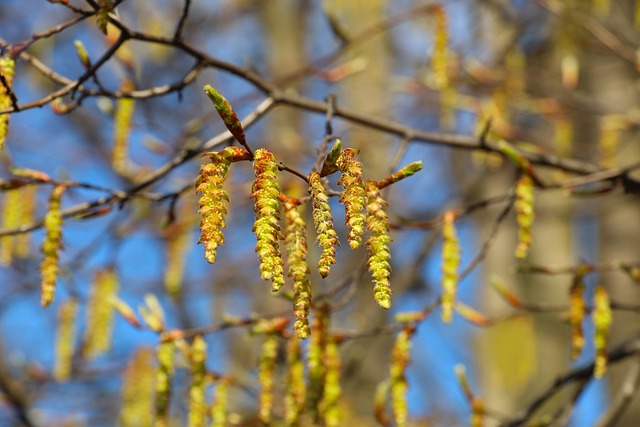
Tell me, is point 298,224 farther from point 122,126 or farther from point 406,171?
point 122,126

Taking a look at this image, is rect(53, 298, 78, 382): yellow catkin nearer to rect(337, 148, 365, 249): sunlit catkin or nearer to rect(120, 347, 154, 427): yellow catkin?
rect(120, 347, 154, 427): yellow catkin

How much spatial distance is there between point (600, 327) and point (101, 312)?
1709 mm

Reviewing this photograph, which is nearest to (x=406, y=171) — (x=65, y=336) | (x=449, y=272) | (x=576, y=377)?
(x=449, y=272)

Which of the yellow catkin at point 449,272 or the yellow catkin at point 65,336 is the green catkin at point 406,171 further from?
the yellow catkin at point 65,336

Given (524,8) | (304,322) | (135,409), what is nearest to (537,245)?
(524,8)

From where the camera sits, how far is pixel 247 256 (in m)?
6.38

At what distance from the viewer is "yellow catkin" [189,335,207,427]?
6.83ft

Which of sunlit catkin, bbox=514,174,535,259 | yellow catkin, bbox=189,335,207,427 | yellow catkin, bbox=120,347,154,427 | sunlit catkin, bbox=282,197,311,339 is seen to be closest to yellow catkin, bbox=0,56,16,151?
sunlit catkin, bbox=282,197,311,339

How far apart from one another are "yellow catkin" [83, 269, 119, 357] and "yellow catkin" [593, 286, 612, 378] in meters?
1.63

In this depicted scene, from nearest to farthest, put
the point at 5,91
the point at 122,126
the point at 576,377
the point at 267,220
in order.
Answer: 1. the point at 267,220
2. the point at 5,91
3. the point at 122,126
4. the point at 576,377

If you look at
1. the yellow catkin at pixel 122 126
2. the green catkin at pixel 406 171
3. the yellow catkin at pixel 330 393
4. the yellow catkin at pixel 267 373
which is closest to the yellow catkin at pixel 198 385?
the yellow catkin at pixel 267 373

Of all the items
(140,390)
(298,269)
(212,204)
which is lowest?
(298,269)

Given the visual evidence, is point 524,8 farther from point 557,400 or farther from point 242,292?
point 242,292

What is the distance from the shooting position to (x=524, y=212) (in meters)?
2.02
